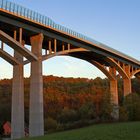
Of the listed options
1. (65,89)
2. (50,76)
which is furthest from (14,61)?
(50,76)

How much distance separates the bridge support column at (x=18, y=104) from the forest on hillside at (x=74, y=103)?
48.5ft

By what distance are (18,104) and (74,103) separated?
6499 centimetres

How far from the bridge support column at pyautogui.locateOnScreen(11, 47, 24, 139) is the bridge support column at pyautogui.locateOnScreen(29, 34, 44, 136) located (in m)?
1.64

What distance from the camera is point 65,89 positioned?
112938mm

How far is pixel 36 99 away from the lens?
36.2 metres

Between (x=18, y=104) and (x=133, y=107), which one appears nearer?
(x=18, y=104)

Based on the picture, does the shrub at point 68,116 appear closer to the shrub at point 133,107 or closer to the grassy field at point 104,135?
the shrub at point 133,107

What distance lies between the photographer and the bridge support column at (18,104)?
123ft

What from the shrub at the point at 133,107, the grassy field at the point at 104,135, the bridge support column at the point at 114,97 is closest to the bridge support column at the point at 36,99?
the grassy field at the point at 104,135

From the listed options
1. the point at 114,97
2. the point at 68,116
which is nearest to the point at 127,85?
the point at 114,97

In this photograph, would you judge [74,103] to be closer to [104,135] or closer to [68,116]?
[68,116]

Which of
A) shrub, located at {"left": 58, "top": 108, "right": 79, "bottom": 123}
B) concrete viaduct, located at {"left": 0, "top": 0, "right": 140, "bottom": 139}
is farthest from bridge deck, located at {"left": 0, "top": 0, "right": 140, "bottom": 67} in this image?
shrub, located at {"left": 58, "top": 108, "right": 79, "bottom": 123}

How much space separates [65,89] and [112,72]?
53353 millimetres

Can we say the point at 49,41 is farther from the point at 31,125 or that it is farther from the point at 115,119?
the point at 115,119
